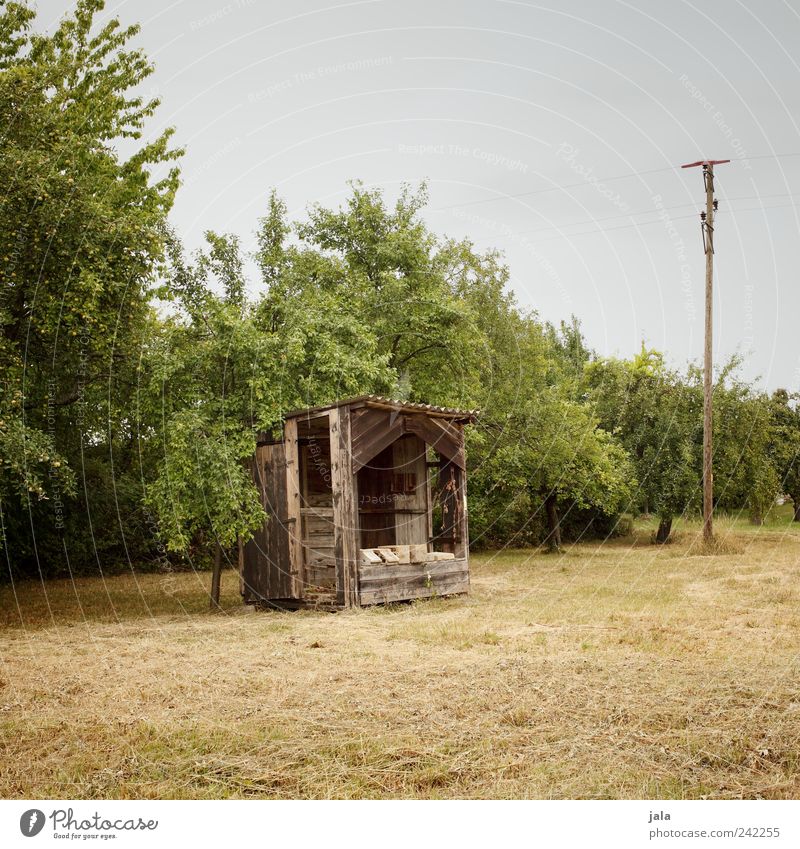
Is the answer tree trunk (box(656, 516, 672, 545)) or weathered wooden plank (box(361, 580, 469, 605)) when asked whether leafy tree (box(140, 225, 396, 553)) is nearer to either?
weathered wooden plank (box(361, 580, 469, 605))

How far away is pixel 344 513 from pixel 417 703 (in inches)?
263

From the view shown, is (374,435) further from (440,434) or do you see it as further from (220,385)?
(220,385)

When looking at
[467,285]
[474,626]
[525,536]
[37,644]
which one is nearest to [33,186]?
[37,644]

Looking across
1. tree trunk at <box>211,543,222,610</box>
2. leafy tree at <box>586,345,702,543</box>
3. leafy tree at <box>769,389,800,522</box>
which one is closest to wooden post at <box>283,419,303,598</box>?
tree trunk at <box>211,543,222,610</box>

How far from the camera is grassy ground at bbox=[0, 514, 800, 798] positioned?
493 centimetres

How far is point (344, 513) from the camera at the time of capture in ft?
43.0

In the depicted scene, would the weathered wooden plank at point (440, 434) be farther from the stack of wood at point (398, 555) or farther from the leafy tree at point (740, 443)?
the leafy tree at point (740, 443)

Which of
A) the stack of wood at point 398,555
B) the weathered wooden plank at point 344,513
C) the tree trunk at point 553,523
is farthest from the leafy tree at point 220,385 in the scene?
the tree trunk at point 553,523

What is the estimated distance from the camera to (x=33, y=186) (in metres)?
11.7

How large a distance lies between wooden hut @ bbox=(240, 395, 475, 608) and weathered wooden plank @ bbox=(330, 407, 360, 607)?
0.02 m

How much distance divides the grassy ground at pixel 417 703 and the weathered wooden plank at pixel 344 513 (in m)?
0.68

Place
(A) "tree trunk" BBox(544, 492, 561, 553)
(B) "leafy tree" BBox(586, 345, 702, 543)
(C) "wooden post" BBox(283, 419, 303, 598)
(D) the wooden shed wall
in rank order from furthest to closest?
(B) "leafy tree" BBox(586, 345, 702, 543), (A) "tree trunk" BBox(544, 492, 561, 553), (D) the wooden shed wall, (C) "wooden post" BBox(283, 419, 303, 598)

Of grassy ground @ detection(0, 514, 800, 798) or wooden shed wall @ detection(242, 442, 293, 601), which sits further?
wooden shed wall @ detection(242, 442, 293, 601)

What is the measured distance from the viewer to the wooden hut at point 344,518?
13.2 metres
